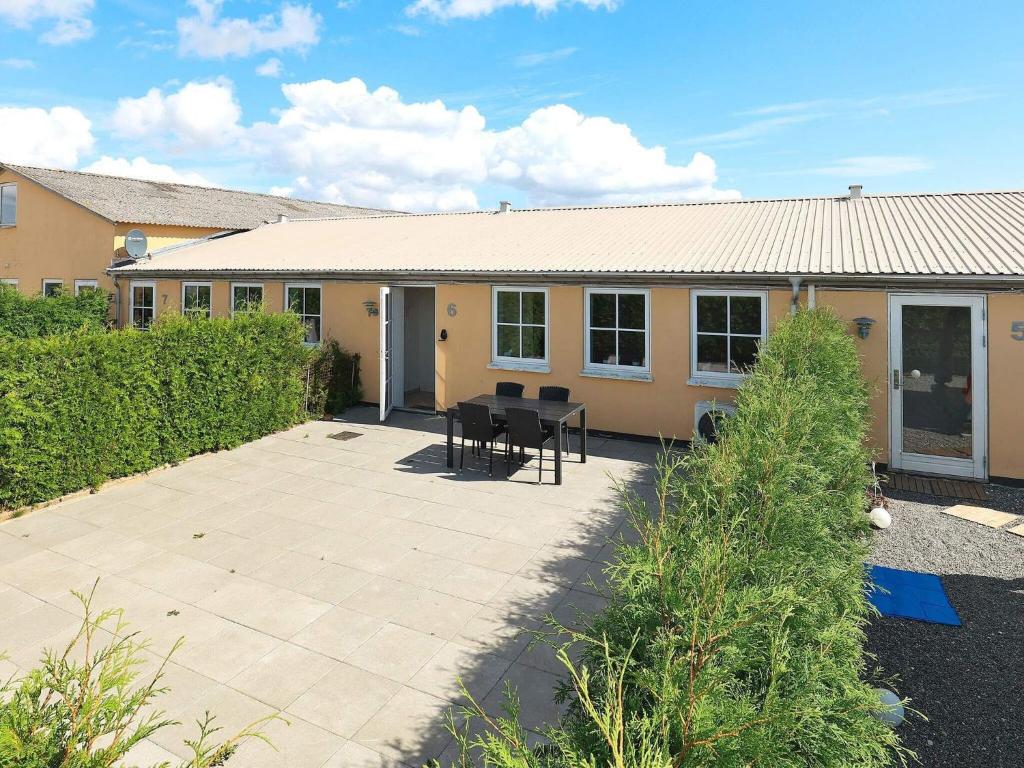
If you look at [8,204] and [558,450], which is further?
[8,204]

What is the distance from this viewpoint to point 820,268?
9.40 m

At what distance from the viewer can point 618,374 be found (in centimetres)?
1126

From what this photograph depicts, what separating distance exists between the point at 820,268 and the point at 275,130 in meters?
29.1

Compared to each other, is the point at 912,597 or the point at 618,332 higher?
the point at 618,332

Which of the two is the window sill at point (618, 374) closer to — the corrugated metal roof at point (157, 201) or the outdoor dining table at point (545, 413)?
the outdoor dining table at point (545, 413)

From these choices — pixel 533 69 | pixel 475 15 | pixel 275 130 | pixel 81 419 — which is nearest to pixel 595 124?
pixel 275 130

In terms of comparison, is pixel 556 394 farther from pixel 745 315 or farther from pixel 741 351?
pixel 745 315

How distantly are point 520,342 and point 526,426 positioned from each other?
386cm

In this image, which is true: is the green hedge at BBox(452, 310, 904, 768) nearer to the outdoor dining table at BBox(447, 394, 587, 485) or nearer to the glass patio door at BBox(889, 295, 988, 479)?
the outdoor dining table at BBox(447, 394, 587, 485)

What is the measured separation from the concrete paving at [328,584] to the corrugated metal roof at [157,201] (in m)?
15.0

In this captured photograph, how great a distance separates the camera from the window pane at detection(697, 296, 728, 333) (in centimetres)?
1048

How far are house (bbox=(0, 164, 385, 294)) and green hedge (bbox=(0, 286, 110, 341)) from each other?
1.33 m

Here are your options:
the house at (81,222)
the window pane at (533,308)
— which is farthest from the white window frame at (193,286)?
the window pane at (533,308)

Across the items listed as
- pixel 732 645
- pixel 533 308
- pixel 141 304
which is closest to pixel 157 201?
pixel 141 304
